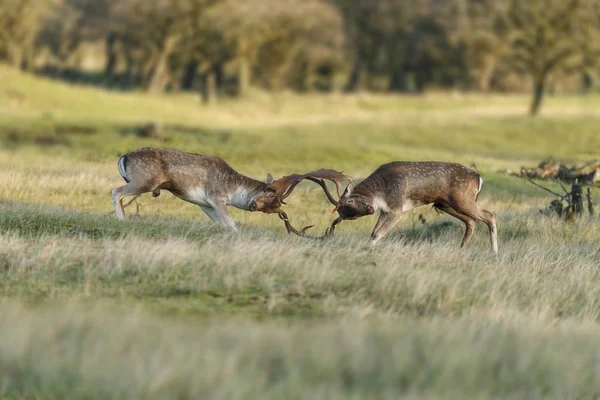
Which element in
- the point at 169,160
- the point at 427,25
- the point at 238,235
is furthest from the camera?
the point at 427,25

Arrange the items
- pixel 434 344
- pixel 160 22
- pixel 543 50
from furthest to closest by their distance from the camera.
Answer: pixel 160 22 < pixel 543 50 < pixel 434 344

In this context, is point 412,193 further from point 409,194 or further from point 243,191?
point 243,191

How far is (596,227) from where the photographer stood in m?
17.2

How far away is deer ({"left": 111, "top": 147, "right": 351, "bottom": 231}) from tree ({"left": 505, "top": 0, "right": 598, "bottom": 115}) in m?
45.5

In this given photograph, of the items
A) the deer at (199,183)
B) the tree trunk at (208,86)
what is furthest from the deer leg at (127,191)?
the tree trunk at (208,86)

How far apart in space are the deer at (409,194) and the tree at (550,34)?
1751 inches

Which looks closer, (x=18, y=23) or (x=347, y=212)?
(x=347, y=212)

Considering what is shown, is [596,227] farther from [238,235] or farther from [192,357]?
[192,357]

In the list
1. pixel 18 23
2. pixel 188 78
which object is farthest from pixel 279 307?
pixel 188 78

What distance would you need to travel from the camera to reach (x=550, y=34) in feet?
188

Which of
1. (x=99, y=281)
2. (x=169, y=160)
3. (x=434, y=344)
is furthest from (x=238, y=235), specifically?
(x=434, y=344)

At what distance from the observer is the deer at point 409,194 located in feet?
44.6

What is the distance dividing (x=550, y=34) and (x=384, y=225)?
46.2 meters

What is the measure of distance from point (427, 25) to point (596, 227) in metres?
74.1
